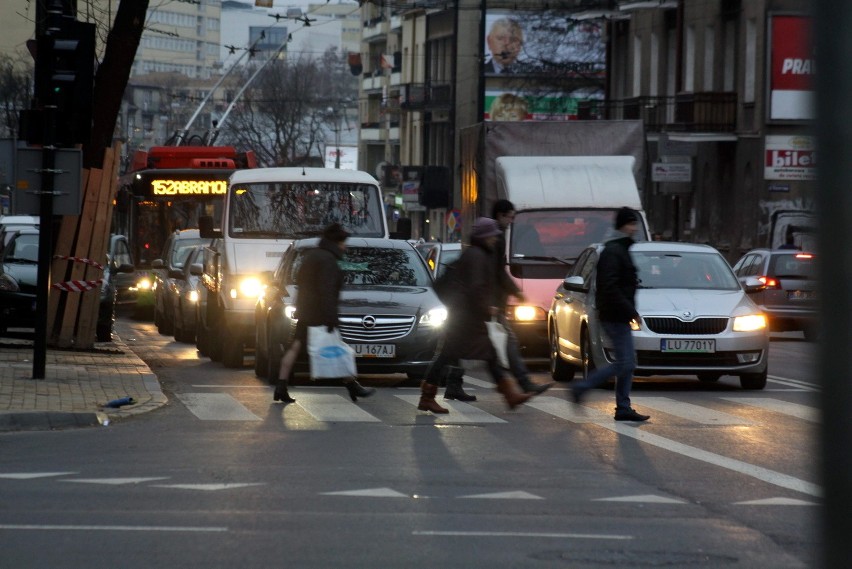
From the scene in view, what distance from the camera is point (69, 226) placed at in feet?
72.6

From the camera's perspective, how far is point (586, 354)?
17547 mm

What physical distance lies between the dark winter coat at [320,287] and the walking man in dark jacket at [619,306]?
2.46 m

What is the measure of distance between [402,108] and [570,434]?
80.7 meters

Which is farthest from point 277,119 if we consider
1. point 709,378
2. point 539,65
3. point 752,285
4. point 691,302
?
point 691,302

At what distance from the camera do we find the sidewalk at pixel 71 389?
12969 mm

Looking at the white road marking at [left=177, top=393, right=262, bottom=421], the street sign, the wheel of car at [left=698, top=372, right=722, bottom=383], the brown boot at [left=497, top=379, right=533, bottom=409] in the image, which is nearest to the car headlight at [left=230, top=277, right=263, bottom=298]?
the white road marking at [left=177, top=393, right=262, bottom=421]

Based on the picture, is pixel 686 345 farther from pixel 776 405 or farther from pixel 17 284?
pixel 17 284

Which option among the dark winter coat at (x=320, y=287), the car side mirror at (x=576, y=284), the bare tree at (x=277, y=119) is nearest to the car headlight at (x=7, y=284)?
the car side mirror at (x=576, y=284)

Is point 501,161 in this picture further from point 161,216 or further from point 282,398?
point 161,216

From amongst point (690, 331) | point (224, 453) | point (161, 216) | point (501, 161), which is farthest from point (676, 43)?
point (224, 453)

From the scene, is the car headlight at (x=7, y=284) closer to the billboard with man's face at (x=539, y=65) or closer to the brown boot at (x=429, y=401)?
the brown boot at (x=429, y=401)

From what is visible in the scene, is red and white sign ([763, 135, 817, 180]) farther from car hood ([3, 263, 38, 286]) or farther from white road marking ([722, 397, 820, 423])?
white road marking ([722, 397, 820, 423])

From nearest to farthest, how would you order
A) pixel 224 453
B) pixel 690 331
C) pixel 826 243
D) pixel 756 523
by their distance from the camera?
pixel 826 243 < pixel 756 523 < pixel 224 453 < pixel 690 331

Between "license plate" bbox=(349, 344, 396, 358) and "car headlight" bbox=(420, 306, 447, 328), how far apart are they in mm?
459
